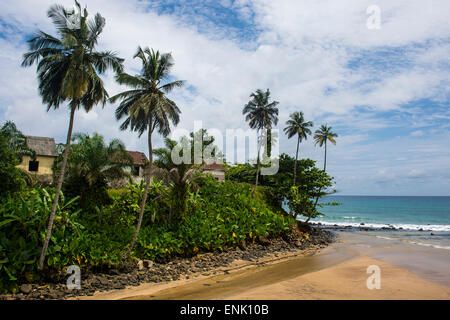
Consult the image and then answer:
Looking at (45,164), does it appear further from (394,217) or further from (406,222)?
(394,217)

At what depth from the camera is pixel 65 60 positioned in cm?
1234

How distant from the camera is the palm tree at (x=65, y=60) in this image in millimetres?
11938

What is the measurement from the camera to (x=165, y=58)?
1562 centimetres

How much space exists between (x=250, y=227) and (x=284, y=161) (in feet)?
58.0

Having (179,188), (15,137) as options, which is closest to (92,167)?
(179,188)

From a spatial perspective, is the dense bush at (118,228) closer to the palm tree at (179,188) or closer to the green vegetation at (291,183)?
the palm tree at (179,188)

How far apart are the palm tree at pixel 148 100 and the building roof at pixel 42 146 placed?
2086 cm

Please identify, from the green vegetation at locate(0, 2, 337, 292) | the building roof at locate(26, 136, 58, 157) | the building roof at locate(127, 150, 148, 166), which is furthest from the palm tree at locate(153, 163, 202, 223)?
the building roof at locate(26, 136, 58, 157)

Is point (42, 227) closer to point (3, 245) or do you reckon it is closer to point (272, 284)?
point (3, 245)

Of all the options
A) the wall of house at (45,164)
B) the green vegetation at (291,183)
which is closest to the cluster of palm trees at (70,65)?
the green vegetation at (291,183)

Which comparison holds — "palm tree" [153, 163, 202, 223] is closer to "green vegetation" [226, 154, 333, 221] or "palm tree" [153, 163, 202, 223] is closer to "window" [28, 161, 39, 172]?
"green vegetation" [226, 154, 333, 221]

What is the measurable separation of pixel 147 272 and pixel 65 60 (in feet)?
33.6

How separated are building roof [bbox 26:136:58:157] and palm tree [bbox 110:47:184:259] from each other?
20860 mm

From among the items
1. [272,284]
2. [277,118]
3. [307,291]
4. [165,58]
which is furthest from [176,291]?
[277,118]
